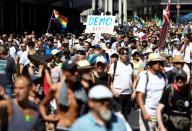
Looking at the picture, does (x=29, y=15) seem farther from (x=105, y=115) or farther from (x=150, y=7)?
(x=150, y=7)

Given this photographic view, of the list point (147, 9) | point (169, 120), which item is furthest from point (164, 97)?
point (147, 9)

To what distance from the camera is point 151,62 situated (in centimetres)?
970

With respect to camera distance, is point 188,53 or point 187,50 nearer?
point 188,53

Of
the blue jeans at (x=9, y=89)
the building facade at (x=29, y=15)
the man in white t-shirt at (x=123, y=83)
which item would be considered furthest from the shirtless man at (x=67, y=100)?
the building facade at (x=29, y=15)

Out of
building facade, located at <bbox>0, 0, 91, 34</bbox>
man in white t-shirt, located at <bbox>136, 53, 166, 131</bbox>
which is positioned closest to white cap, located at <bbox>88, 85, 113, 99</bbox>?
man in white t-shirt, located at <bbox>136, 53, 166, 131</bbox>

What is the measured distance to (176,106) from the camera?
839cm

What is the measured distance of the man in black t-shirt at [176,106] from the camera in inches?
326

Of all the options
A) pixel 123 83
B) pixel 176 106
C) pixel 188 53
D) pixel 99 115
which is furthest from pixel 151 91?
pixel 188 53

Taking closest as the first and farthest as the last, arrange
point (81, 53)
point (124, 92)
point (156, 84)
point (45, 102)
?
point (45, 102)
point (156, 84)
point (124, 92)
point (81, 53)

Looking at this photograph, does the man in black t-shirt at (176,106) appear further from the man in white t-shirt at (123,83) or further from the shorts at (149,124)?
the man in white t-shirt at (123,83)

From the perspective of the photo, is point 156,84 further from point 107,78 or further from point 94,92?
point 94,92

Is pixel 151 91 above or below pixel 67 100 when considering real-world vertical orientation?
below

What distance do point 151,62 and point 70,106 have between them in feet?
9.25

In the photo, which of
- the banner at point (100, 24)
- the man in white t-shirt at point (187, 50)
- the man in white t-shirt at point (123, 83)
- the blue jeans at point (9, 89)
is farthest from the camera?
the banner at point (100, 24)
